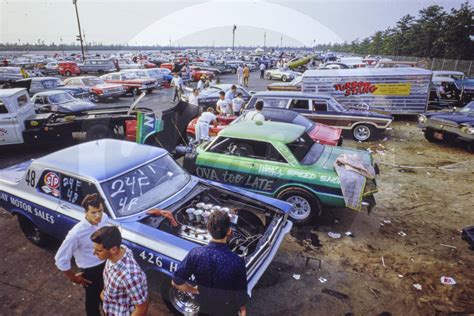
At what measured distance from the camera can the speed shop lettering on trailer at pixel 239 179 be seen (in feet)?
18.7

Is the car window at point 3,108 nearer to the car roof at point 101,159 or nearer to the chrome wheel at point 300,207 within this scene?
the car roof at point 101,159

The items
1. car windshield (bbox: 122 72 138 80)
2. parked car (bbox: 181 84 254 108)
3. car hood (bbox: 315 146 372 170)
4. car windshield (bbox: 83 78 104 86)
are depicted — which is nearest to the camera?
car hood (bbox: 315 146 372 170)

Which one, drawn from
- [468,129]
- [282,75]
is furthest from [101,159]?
[282,75]

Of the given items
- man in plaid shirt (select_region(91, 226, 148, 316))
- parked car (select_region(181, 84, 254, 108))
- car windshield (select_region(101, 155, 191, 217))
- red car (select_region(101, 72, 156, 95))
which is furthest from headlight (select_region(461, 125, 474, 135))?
red car (select_region(101, 72, 156, 95))

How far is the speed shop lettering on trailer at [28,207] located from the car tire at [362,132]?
10.0m

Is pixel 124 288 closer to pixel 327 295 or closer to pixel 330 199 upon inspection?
pixel 327 295

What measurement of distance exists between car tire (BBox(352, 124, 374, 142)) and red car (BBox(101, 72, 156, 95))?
48.1ft

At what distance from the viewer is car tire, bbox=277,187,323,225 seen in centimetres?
542

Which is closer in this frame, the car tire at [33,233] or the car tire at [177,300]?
the car tire at [177,300]

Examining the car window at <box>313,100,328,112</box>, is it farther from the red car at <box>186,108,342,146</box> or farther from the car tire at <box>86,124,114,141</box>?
the car tire at <box>86,124,114,141</box>

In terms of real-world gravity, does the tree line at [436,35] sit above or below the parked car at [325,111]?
above

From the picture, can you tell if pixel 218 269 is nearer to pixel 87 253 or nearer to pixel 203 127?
pixel 87 253

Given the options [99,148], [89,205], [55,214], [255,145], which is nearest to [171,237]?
[89,205]

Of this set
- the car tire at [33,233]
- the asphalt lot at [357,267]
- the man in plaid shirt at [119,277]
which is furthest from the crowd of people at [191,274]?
the car tire at [33,233]
